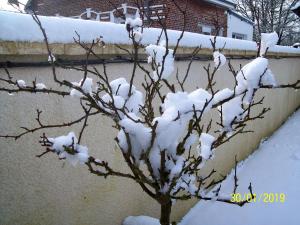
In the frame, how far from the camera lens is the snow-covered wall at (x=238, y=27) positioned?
17.4m

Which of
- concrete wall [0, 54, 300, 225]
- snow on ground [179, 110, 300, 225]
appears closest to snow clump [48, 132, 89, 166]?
concrete wall [0, 54, 300, 225]

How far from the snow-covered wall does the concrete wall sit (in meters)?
14.9

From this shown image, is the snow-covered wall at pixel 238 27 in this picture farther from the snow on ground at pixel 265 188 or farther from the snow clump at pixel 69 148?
the snow clump at pixel 69 148

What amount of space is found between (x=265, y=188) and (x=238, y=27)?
14447 millimetres

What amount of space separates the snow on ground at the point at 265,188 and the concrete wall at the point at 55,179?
105 centimetres

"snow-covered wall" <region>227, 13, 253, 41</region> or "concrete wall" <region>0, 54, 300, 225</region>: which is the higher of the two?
"snow-covered wall" <region>227, 13, 253, 41</region>

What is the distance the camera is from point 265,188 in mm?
5289

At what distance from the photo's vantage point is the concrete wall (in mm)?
2332
